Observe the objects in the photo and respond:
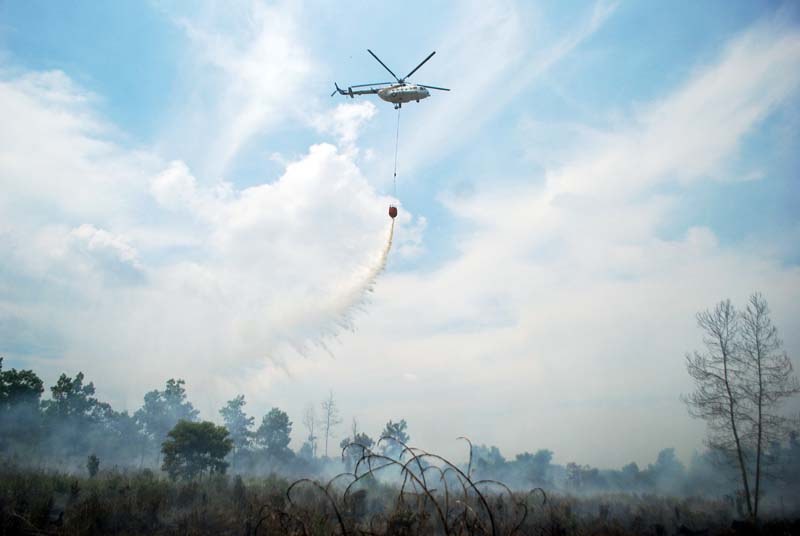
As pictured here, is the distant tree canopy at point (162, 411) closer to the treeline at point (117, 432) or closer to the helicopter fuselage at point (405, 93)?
the treeline at point (117, 432)

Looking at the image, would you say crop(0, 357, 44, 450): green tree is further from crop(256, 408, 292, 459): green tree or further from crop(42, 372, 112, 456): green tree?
crop(256, 408, 292, 459): green tree

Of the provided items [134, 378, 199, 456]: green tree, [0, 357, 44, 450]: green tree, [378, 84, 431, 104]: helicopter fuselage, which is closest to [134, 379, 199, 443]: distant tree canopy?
[134, 378, 199, 456]: green tree

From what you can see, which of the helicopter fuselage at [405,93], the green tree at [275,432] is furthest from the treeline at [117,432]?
the helicopter fuselage at [405,93]

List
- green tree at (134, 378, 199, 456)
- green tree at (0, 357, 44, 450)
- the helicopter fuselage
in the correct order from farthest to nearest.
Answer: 1. green tree at (134, 378, 199, 456)
2. green tree at (0, 357, 44, 450)
3. the helicopter fuselage

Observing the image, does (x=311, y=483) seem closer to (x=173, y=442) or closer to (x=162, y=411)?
(x=173, y=442)

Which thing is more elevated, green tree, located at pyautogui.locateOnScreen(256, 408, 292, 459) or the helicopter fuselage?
the helicopter fuselage

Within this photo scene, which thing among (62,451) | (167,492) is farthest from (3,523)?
(62,451)

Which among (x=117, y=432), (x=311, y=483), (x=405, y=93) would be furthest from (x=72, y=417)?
(x=405, y=93)
